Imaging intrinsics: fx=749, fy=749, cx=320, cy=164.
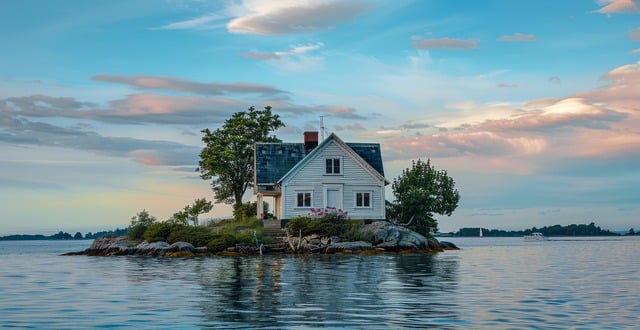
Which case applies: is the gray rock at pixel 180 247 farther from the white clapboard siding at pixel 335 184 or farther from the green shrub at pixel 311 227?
the white clapboard siding at pixel 335 184

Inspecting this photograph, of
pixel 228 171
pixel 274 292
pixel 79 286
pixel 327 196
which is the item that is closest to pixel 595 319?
pixel 274 292

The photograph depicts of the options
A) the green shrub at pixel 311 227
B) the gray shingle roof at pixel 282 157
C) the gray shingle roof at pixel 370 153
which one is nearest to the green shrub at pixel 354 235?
the green shrub at pixel 311 227

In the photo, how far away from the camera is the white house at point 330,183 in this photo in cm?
6041

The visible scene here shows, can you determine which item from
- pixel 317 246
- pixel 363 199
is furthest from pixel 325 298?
pixel 363 199

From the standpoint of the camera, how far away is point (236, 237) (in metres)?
55.0

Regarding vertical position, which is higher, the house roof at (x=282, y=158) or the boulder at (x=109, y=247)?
the house roof at (x=282, y=158)

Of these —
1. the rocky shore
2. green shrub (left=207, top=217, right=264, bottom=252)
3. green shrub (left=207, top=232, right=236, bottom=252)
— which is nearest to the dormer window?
the rocky shore

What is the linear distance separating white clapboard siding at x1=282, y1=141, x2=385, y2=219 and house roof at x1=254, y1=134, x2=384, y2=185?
1.41 m

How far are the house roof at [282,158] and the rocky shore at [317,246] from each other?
22.1 feet

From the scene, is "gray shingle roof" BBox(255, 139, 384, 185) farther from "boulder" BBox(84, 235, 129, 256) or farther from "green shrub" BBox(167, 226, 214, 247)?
"boulder" BBox(84, 235, 129, 256)

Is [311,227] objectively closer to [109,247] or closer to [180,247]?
[180,247]

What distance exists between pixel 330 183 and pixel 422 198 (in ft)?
30.4

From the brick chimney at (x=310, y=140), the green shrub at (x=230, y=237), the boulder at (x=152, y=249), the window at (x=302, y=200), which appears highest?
the brick chimney at (x=310, y=140)

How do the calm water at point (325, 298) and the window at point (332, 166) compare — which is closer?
the calm water at point (325, 298)
